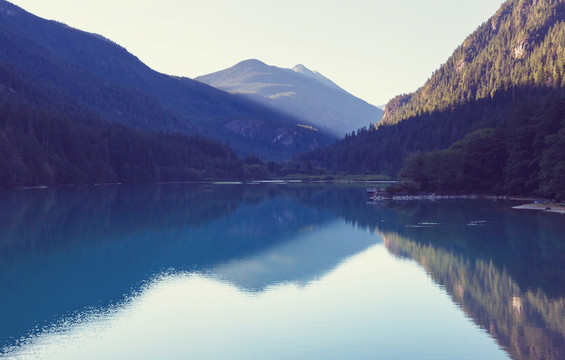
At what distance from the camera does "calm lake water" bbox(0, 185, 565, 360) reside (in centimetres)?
1789

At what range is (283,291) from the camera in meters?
25.9

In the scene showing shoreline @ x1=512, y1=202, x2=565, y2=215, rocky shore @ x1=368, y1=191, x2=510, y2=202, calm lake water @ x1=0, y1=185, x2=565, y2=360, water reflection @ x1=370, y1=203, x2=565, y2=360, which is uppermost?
shoreline @ x1=512, y1=202, x2=565, y2=215

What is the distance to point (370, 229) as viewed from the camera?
50062mm

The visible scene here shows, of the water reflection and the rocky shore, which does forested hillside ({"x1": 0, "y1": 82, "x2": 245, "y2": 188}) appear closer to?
the rocky shore

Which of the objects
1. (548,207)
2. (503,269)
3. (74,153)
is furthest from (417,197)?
(74,153)

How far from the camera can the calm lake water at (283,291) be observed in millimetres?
17891

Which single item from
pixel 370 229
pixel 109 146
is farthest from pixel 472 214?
pixel 109 146

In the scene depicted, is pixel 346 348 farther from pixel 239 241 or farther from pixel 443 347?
pixel 239 241

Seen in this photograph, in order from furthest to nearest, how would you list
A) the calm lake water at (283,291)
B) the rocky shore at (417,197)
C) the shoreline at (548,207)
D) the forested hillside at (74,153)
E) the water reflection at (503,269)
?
the forested hillside at (74,153) < the rocky shore at (417,197) < the shoreline at (548,207) < the water reflection at (503,269) < the calm lake water at (283,291)

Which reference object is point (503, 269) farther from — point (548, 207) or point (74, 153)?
point (74, 153)

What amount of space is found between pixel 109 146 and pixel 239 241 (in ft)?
409

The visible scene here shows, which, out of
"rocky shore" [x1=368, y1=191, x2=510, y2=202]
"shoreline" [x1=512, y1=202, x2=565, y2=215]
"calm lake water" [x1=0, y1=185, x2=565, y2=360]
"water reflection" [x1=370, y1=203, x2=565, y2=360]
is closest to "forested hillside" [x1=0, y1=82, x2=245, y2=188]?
"calm lake water" [x1=0, y1=185, x2=565, y2=360]

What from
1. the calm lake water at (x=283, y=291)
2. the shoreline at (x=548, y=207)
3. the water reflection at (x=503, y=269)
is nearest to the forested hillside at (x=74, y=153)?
the calm lake water at (x=283, y=291)

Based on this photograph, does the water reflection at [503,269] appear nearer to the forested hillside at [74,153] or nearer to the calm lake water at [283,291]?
the calm lake water at [283,291]
